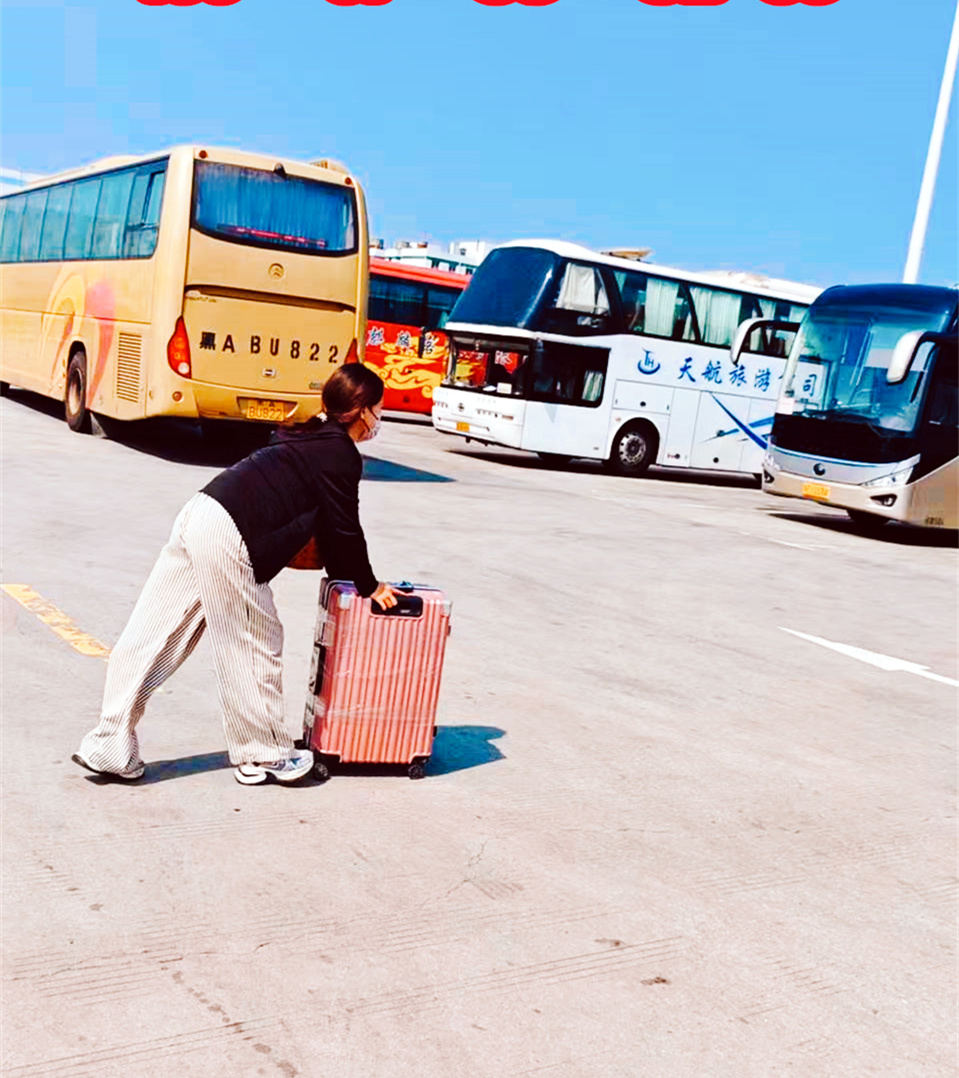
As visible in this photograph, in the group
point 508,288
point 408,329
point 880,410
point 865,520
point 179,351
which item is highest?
point 508,288

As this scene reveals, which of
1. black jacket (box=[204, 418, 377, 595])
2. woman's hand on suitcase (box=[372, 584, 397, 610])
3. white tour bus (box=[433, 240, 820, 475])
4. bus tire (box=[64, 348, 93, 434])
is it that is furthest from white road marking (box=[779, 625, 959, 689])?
white tour bus (box=[433, 240, 820, 475])

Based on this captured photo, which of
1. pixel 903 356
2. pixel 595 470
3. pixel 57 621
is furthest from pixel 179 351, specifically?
pixel 595 470

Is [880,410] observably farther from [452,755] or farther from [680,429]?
[452,755]

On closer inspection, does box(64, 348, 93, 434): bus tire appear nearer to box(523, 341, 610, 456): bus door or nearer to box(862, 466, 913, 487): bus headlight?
box(523, 341, 610, 456): bus door

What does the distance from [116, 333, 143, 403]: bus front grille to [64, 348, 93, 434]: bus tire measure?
5.56ft

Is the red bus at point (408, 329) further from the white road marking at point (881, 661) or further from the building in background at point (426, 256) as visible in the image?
the white road marking at point (881, 661)

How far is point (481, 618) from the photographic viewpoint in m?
8.95

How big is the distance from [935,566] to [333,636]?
1170 cm

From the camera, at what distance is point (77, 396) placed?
1823cm

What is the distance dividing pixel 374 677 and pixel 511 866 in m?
1.05

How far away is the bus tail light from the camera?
1512 centimetres

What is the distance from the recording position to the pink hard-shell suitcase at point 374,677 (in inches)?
210

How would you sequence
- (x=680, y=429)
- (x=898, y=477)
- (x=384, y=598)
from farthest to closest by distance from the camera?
(x=680, y=429) → (x=898, y=477) → (x=384, y=598)

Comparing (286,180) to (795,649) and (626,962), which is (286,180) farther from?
(626,962)
